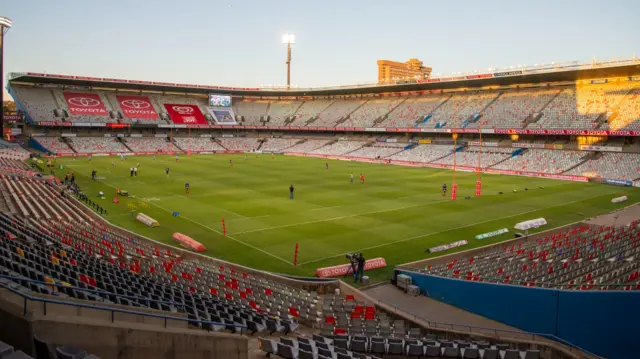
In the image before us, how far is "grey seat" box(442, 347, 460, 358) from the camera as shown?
33.6 ft

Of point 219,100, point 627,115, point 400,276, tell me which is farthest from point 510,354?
point 219,100

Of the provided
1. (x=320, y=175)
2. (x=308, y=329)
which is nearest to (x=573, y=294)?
(x=308, y=329)

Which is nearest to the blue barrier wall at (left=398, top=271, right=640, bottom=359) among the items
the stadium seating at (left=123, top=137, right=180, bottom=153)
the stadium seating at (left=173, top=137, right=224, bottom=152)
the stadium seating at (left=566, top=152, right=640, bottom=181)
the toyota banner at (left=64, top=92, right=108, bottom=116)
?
the stadium seating at (left=566, top=152, right=640, bottom=181)

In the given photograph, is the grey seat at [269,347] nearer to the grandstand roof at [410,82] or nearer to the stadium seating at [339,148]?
the grandstand roof at [410,82]

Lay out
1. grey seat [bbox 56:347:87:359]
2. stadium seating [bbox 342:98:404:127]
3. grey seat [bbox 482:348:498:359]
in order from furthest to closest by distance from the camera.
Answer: stadium seating [bbox 342:98:404:127] < grey seat [bbox 482:348:498:359] < grey seat [bbox 56:347:87:359]

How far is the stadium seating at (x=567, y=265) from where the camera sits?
13898 mm

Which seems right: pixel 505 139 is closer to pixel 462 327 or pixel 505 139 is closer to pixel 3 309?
pixel 462 327

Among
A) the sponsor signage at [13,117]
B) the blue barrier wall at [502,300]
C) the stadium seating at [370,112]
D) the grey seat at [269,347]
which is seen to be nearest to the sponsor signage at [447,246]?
the blue barrier wall at [502,300]

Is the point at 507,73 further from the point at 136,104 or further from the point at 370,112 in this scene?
the point at 136,104

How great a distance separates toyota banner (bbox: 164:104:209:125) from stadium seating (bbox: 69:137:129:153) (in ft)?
47.9

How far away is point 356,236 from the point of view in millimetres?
26641

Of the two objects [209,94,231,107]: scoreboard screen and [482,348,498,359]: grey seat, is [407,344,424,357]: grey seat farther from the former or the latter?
[209,94,231,107]: scoreboard screen

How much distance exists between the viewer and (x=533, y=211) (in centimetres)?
3478

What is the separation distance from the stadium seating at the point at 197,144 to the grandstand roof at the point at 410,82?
37.5 ft
